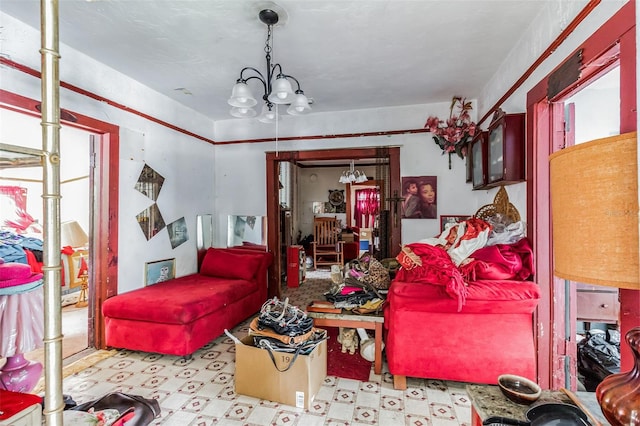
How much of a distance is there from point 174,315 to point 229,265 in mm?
1220

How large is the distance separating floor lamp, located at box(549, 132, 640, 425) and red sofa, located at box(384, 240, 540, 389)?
124cm

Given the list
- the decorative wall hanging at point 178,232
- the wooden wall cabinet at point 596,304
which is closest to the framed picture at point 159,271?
the decorative wall hanging at point 178,232

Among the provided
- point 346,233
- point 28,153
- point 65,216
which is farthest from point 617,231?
point 346,233

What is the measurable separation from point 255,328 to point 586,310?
8.27 ft

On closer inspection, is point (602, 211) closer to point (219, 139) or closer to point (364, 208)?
point (219, 139)

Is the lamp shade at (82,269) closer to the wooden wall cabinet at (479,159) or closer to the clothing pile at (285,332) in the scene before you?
the clothing pile at (285,332)

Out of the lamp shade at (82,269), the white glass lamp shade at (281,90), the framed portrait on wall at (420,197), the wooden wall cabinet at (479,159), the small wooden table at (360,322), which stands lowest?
the small wooden table at (360,322)

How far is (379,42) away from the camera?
96.6 inches

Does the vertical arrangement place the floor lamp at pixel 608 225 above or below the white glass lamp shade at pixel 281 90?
below

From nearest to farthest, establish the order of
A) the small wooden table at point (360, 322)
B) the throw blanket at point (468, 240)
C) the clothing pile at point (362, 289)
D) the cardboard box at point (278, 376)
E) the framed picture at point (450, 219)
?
the cardboard box at point (278, 376) → the throw blanket at point (468, 240) → the small wooden table at point (360, 322) → the clothing pile at point (362, 289) → the framed picture at point (450, 219)

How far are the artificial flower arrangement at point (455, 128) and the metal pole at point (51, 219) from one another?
3780mm

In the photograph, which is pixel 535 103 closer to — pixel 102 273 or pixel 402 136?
pixel 402 136

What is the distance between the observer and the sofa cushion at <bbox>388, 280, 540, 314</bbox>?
78.7 inches

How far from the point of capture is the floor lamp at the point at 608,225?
69cm
